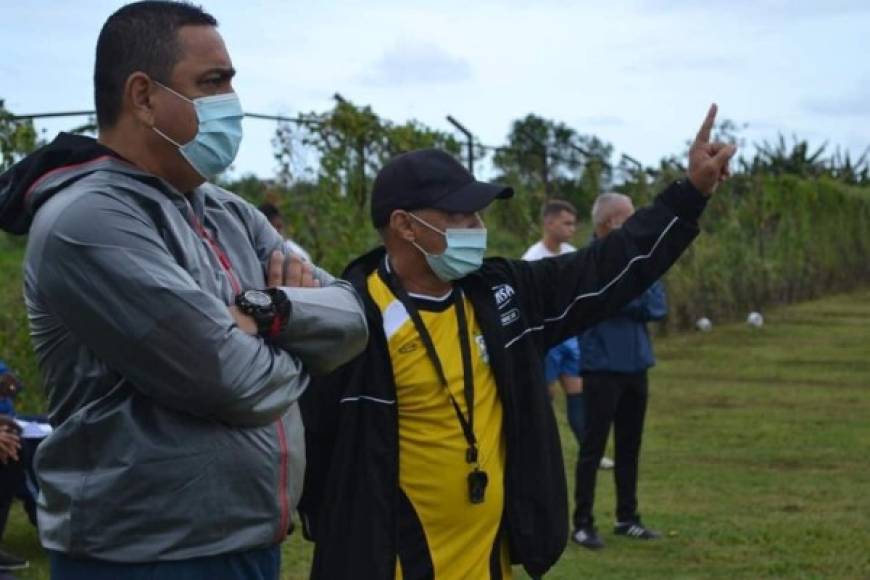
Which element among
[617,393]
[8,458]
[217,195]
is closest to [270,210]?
[617,393]

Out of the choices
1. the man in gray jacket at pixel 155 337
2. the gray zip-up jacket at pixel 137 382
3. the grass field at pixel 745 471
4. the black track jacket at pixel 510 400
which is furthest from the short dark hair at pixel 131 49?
the grass field at pixel 745 471

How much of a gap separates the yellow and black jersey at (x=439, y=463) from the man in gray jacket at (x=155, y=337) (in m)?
1.30

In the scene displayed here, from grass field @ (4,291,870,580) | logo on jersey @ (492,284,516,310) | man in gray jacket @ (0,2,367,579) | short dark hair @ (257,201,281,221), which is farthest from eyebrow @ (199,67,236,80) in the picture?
short dark hair @ (257,201,281,221)

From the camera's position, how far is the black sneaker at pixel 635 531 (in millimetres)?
9547

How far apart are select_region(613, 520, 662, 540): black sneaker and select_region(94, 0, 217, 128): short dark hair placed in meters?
6.79

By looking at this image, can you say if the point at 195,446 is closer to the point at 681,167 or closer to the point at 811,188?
the point at 681,167

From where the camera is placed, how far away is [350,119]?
41.2ft

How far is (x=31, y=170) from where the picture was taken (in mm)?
3227

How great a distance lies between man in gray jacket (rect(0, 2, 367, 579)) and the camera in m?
3.03

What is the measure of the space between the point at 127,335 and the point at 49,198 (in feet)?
1.17

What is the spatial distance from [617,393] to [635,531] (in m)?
0.87

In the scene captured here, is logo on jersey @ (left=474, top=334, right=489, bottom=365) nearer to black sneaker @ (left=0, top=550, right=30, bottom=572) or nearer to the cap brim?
the cap brim

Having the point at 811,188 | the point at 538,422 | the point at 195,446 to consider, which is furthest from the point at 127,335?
the point at 811,188

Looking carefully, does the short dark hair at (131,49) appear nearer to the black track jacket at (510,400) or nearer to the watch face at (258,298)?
the watch face at (258,298)
